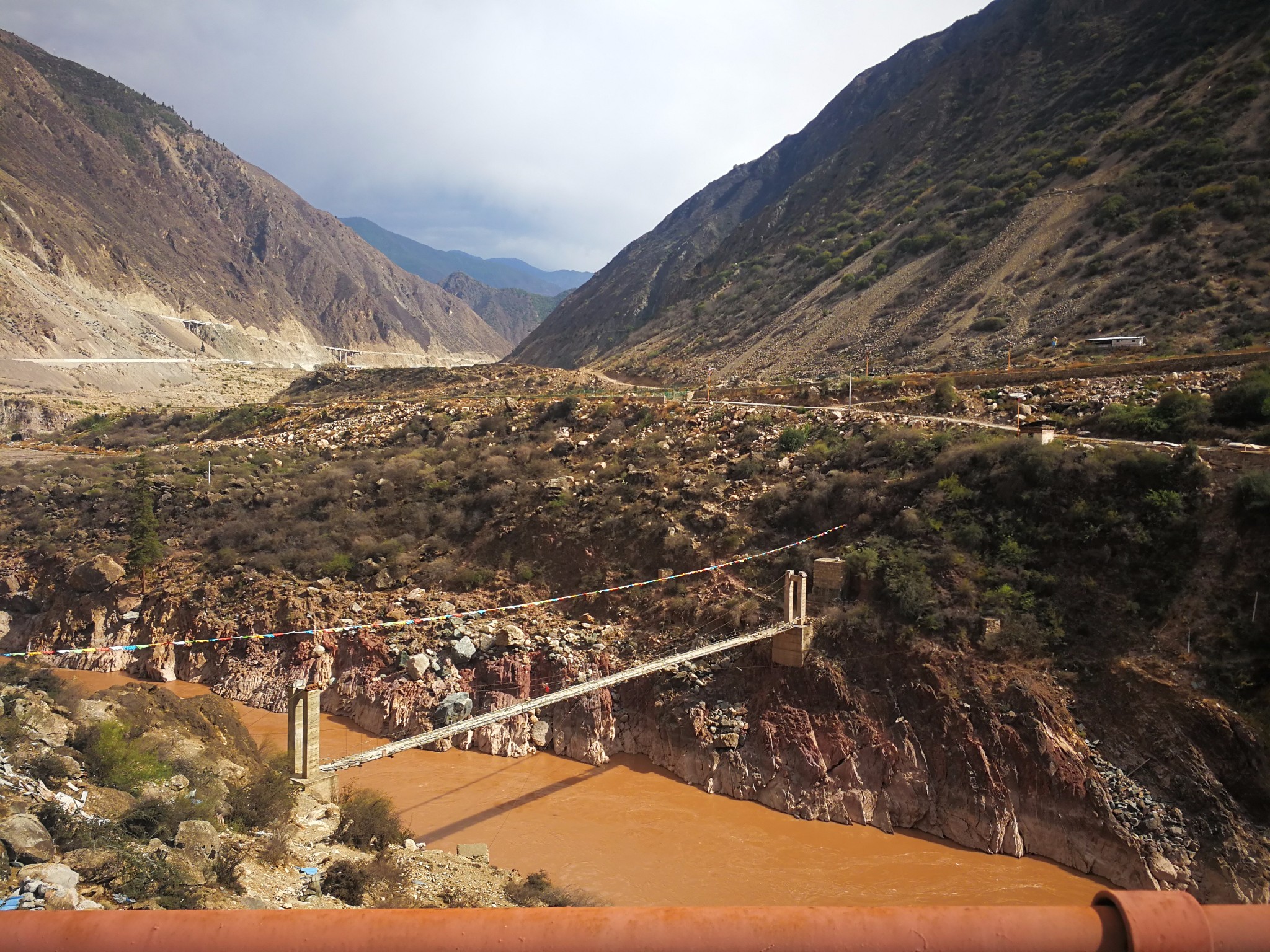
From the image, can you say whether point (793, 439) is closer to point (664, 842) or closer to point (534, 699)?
point (534, 699)

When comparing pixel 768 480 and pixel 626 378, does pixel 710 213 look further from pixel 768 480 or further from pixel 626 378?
pixel 768 480

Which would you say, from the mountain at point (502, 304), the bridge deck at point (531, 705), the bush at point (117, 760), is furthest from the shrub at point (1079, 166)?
the mountain at point (502, 304)

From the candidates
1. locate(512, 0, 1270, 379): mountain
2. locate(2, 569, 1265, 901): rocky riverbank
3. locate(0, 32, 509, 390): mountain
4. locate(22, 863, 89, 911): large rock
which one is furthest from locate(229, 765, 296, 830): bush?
locate(0, 32, 509, 390): mountain

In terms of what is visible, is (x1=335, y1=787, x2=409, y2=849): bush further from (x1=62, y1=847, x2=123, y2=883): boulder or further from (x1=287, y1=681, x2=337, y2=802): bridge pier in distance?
(x1=62, y1=847, x2=123, y2=883): boulder

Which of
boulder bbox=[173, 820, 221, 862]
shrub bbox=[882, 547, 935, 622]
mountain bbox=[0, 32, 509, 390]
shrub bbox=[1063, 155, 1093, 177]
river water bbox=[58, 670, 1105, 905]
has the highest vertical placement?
mountain bbox=[0, 32, 509, 390]

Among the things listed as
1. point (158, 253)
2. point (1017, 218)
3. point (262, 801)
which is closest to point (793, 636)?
point (262, 801)

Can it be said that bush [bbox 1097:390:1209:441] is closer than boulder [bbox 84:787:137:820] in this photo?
No

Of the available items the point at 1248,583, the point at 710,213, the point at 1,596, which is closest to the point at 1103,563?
the point at 1248,583
